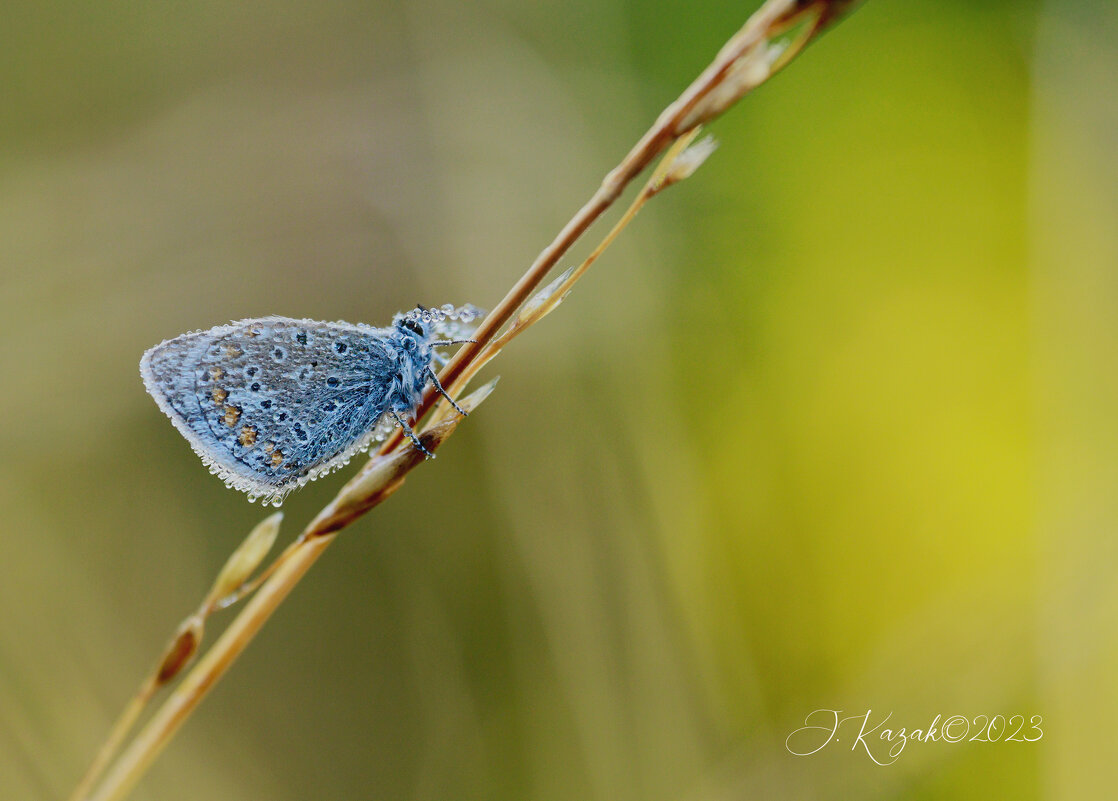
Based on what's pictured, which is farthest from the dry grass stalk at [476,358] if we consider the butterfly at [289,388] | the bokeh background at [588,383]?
the bokeh background at [588,383]

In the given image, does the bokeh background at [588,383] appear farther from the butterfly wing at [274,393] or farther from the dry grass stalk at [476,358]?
the dry grass stalk at [476,358]

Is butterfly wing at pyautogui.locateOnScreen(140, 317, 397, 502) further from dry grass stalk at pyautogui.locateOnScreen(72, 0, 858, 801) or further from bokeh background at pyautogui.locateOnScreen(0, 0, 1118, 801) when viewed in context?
bokeh background at pyautogui.locateOnScreen(0, 0, 1118, 801)

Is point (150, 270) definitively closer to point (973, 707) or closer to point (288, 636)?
point (288, 636)

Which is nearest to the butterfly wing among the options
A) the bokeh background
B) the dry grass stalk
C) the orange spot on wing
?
the orange spot on wing

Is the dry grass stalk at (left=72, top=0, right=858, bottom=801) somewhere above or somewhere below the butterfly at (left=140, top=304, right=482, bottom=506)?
below

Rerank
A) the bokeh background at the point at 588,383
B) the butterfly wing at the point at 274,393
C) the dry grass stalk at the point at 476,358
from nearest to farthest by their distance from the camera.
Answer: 1. the dry grass stalk at the point at 476,358
2. the butterfly wing at the point at 274,393
3. the bokeh background at the point at 588,383

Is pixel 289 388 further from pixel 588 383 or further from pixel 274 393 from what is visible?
pixel 588 383
